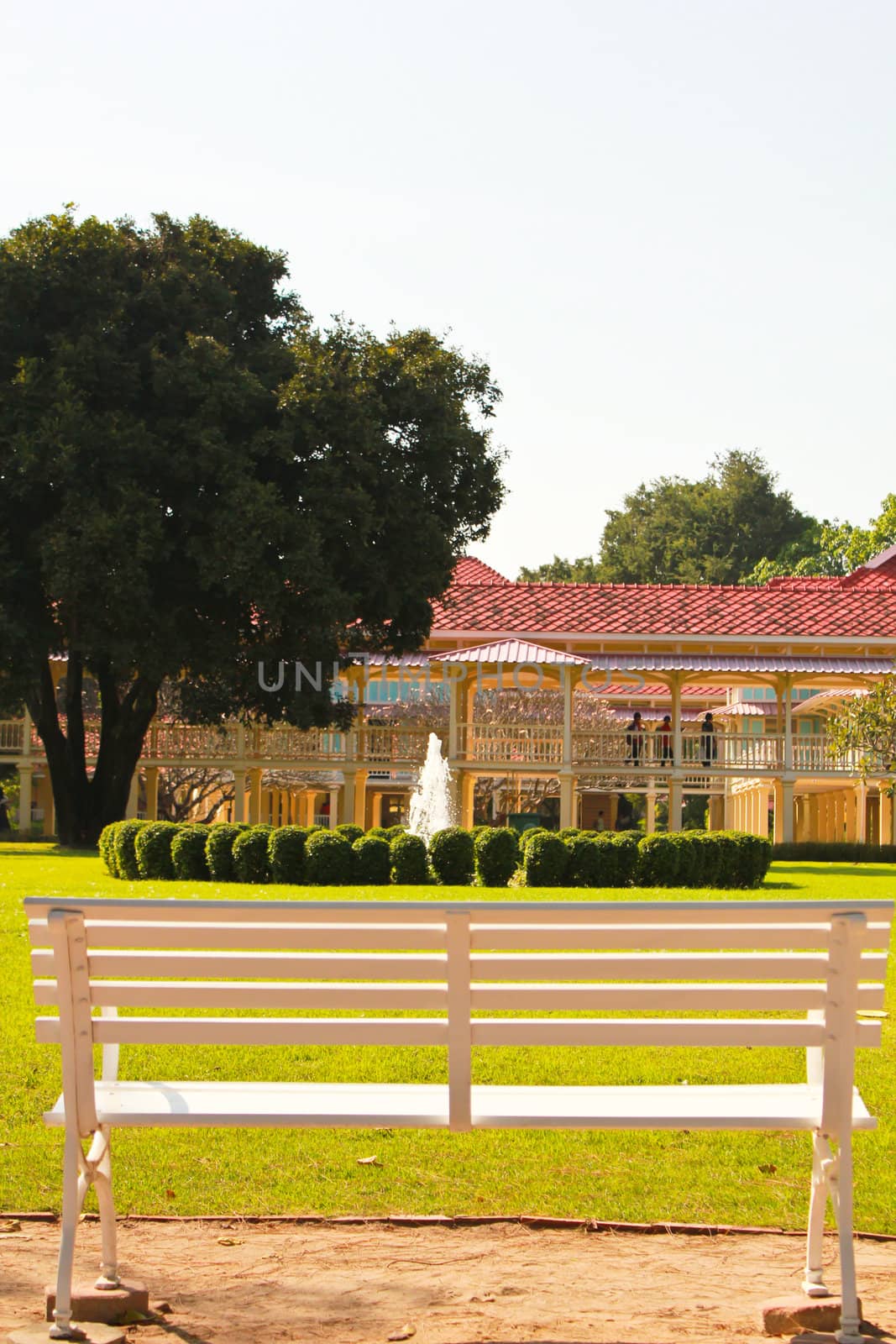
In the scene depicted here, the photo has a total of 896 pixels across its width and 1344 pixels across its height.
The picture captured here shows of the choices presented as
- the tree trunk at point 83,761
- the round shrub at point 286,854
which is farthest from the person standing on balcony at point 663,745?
the round shrub at point 286,854

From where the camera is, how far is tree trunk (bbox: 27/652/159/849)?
30375 mm

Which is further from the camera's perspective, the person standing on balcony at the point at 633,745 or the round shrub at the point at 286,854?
the person standing on balcony at the point at 633,745

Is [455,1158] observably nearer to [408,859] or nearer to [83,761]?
[408,859]

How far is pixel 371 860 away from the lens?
1942 cm

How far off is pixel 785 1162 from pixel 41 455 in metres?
23.1

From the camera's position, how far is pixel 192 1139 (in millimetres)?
5785

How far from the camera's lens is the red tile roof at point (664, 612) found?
1326 inches

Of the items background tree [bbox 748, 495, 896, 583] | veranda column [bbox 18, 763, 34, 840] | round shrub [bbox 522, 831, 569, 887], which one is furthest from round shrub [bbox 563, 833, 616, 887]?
background tree [bbox 748, 495, 896, 583]

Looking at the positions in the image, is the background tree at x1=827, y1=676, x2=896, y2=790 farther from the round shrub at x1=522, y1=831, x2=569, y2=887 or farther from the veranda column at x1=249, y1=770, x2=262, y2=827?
the round shrub at x1=522, y1=831, x2=569, y2=887

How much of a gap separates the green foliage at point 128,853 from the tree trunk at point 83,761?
1007 cm

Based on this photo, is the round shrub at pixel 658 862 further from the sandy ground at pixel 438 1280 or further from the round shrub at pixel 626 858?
the sandy ground at pixel 438 1280

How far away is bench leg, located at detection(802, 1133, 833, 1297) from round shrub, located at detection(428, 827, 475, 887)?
49.6 feet

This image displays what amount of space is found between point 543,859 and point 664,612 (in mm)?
16222

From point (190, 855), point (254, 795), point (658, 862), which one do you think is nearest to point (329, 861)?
point (190, 855)
